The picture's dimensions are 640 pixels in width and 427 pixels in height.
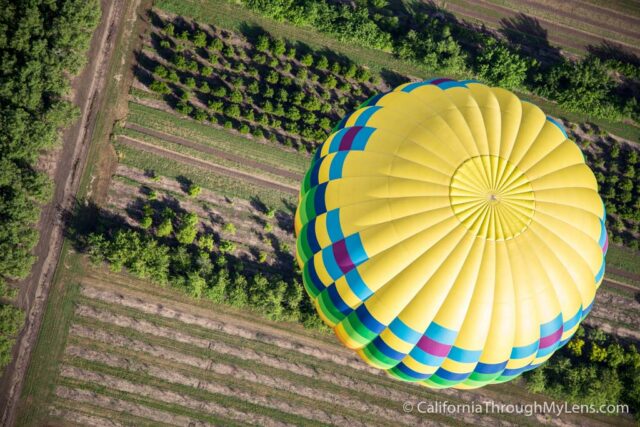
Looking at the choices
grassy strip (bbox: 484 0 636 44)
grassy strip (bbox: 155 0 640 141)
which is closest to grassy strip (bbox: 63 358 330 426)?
→ grassy strip (bbox: 155 0 640 141)

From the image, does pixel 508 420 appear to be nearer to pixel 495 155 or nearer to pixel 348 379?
pixel 348 379

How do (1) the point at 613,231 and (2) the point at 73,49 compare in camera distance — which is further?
(1) the point at 613,231

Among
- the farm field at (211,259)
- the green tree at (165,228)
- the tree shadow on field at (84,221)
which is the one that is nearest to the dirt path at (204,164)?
the farm field at (211,259)

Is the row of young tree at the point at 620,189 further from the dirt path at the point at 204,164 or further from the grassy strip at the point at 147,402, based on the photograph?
the grassy strip at the point at 147,402

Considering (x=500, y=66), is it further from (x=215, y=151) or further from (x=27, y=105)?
(x=27, y=105)

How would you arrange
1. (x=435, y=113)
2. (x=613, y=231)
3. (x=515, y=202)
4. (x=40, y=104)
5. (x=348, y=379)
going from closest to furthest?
(x=515, y=202), (x=435, y=113), (x=40, y=104), (x=348, y=379), (x=613, y=231)

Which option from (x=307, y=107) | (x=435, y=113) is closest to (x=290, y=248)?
(x=307, y=107)

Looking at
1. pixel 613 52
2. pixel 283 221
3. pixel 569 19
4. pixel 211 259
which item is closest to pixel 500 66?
pixel 569 19
